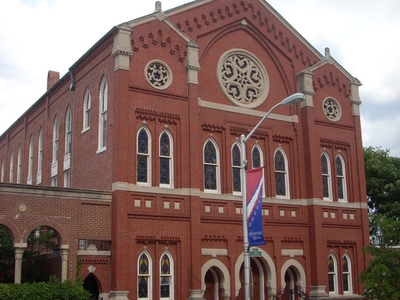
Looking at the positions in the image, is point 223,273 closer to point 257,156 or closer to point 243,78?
point 257,156

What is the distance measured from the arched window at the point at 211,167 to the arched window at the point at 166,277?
363cm

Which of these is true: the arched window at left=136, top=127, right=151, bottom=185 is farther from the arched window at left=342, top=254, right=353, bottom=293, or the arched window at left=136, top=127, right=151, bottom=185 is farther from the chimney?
the chimney

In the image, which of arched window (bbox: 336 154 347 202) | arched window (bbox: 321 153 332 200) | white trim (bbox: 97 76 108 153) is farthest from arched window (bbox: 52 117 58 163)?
arched window (bbox: 336 154 347 202)

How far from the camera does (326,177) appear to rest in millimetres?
28500

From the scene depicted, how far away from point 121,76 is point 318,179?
10942 mm

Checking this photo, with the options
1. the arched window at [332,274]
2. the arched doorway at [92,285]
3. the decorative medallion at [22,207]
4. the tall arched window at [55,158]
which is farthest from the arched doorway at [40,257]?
the arched window at [332,274]

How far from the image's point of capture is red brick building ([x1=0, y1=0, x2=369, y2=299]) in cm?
2138

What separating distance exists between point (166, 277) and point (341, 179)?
37.3 feet

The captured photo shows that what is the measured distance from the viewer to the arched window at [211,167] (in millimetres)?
24766

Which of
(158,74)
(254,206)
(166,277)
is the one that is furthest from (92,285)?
(158,74)

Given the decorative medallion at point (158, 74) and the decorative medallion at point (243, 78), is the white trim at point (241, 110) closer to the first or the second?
the decorative medallion at point (243, 78)

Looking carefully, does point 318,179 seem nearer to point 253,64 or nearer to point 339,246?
point 339,246

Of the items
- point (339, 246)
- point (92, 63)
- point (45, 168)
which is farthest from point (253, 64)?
point (45, 168)

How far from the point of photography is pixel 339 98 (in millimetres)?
29688
